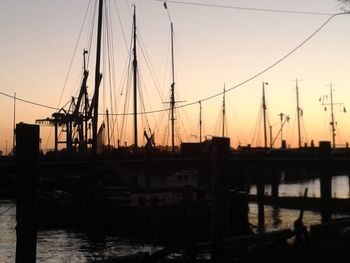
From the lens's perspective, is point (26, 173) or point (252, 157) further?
point (252, 157)

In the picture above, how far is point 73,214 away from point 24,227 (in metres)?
34.2

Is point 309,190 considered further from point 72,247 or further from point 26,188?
point 26,188

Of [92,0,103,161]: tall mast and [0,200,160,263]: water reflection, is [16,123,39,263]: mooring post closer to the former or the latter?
[0,200,160,263]: water reflection

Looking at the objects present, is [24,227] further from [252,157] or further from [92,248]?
[252,157]

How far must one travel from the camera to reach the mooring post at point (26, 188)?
15.8m

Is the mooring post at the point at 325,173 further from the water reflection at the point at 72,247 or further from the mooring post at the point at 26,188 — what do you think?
the mooring post at the point at 26,188

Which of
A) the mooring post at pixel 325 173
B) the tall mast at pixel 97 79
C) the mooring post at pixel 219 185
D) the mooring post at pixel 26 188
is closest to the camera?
the mooring post at pixel 26 188

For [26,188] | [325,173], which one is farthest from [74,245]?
[26,188]

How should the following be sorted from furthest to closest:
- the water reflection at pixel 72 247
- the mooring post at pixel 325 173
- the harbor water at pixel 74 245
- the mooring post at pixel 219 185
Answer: the mooring post at pixel 325 173
the harbor water at pixel 74 245
the water reflection at pixel 72 247
the mooring post at pixel 219 185

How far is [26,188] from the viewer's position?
15977 millimetres

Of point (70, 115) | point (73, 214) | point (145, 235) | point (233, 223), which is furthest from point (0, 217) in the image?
point (70, 115)

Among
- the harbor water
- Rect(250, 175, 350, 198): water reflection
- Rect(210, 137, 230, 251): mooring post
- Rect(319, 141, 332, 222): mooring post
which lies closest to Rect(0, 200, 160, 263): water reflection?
the harbor water

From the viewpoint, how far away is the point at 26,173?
16016mm

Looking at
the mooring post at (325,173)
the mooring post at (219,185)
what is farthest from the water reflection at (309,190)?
the mooring post at (219,185)
